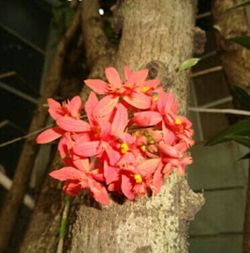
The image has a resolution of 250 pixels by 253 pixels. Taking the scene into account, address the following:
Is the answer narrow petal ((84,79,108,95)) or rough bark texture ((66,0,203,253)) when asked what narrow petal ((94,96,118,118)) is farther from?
rough bark texture ((66,0,203,253))

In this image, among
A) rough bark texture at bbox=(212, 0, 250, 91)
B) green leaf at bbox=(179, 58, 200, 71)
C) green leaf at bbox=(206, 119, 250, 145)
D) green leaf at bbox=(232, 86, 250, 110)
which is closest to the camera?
green leaf at bbox=(179, 58, 200, 71)

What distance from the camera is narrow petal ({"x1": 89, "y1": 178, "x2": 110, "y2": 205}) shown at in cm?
52

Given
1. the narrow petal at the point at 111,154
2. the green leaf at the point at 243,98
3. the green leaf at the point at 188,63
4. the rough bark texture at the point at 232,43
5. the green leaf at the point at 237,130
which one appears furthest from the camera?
the rough bark texture at the point at 232,43

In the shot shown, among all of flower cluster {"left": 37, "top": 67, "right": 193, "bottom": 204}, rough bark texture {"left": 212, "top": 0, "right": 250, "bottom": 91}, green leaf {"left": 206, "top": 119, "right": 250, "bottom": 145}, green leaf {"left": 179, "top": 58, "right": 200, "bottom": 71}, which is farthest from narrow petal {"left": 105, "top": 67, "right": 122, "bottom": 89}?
rough bark texture {"left": 212, "top": 0, "right": 250, "bottom": 91}

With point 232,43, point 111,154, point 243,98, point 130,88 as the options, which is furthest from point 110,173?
point 232,43

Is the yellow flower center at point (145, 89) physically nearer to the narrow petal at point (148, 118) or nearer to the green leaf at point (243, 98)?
the narrow petal at point (148, 118)

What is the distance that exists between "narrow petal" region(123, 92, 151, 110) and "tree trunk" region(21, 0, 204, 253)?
0.15 metres

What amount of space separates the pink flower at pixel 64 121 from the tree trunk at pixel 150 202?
0.41ft

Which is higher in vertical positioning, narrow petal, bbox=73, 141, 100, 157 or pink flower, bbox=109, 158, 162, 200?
narrow petal, bbox=73, 141, 100, 157

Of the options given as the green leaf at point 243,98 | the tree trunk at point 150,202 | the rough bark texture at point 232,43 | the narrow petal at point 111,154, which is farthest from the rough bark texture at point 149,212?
the rough bark texture at point 232,43

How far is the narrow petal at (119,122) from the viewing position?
0.50 meters

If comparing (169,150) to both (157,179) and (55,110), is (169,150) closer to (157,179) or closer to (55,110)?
(157,179)

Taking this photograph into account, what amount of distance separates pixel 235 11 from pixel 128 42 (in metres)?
0.77

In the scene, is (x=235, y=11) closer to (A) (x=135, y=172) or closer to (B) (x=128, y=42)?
(B) (x=128, y=42)
